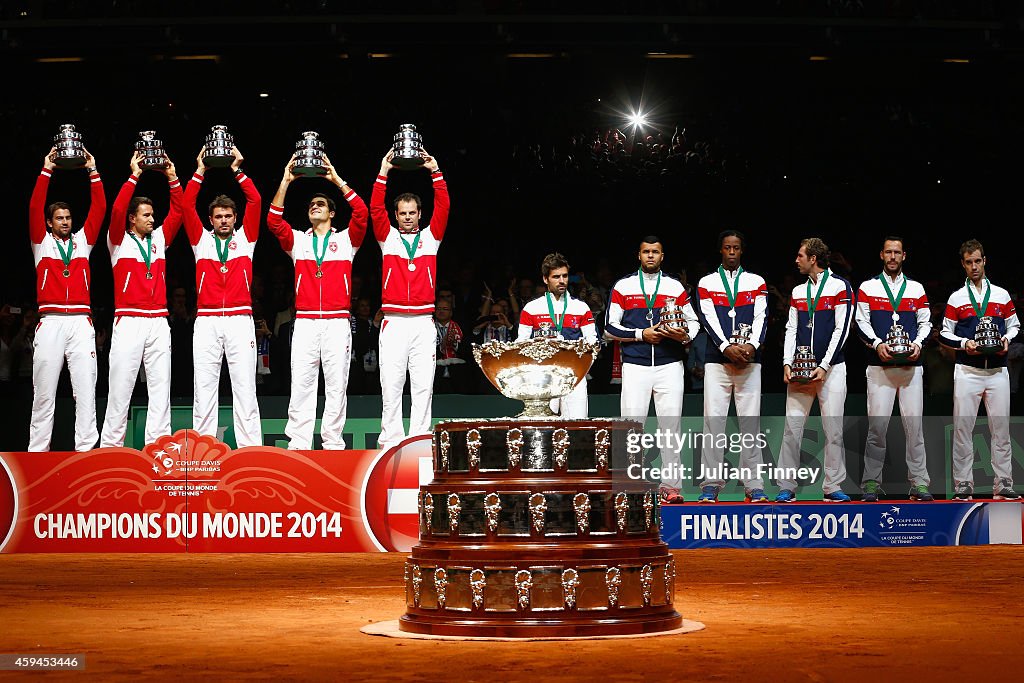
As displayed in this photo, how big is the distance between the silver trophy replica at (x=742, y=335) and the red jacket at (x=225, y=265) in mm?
4923

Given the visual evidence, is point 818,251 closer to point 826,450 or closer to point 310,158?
point 826,450

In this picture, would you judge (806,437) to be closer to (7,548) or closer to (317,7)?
(7,548)

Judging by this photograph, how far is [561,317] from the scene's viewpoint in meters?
14.0

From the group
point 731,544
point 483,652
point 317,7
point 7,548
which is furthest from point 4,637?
point 317,7

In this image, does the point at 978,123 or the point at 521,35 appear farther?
the point at 978,123

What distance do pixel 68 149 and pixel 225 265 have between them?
74.3 inches

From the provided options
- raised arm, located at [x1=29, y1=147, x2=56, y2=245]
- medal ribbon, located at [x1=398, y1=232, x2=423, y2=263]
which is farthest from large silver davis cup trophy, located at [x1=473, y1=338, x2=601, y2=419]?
raised arm, located at [x1=29, y1=147, x2=56, y2=245]

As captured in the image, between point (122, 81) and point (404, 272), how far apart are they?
867 centimetres

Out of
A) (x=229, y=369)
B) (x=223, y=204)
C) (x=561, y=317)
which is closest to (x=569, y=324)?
(x=561, y=317)

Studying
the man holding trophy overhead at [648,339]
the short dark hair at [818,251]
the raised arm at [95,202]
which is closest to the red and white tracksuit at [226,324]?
the raised arm at [95,202]

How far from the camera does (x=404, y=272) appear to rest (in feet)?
45.3

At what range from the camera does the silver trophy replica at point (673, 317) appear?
13.4 m

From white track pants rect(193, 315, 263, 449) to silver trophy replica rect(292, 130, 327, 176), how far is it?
68.6 inches

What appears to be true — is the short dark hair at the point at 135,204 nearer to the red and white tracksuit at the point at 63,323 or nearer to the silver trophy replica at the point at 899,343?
the red and white tracksuit at the point at 63,323
